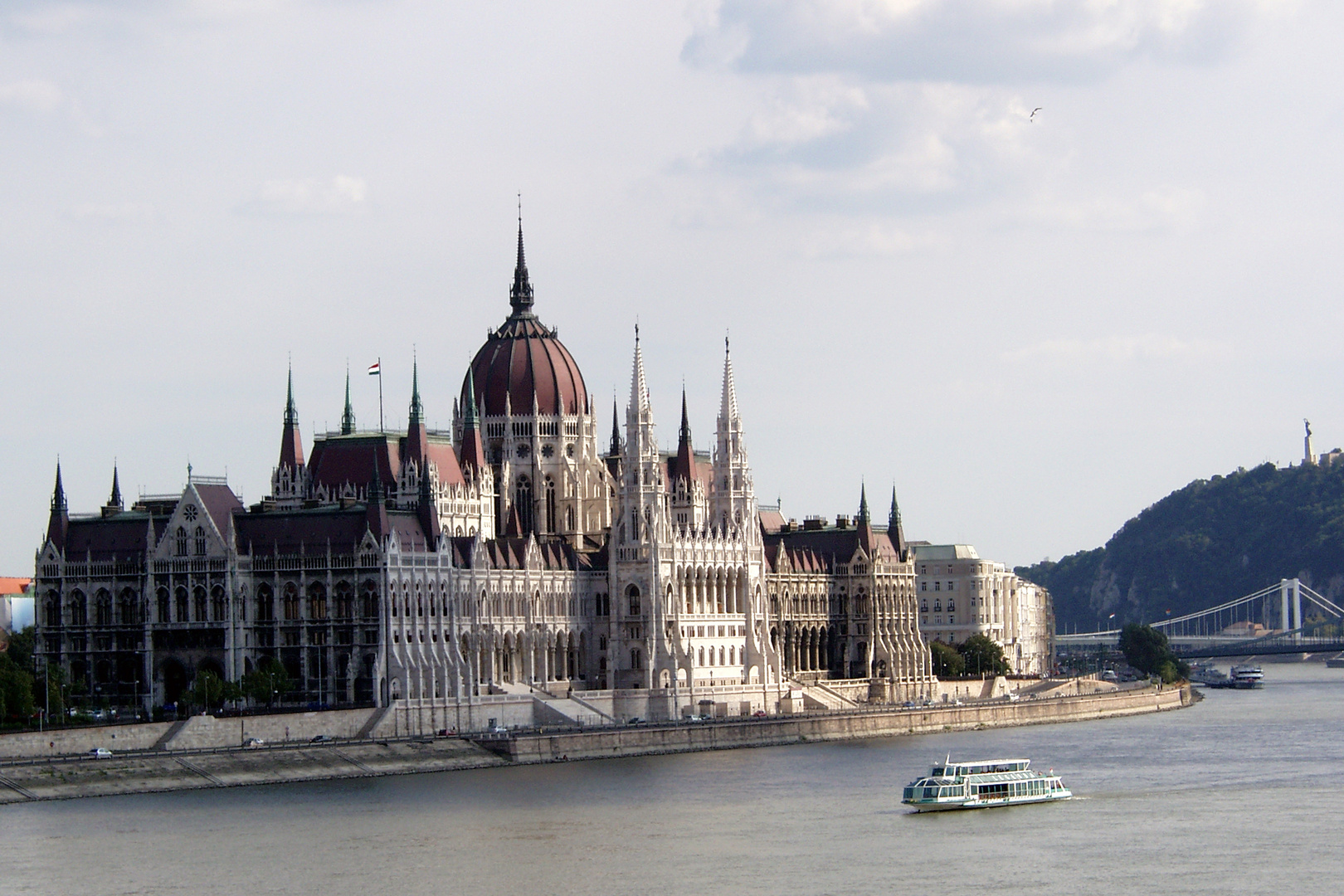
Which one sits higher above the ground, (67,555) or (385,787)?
(67,555)

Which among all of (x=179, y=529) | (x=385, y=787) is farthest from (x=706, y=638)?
(x=385, y=787)

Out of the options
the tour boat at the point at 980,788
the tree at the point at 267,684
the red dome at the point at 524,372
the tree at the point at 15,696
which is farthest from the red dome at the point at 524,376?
the tour boat at the point at 980,788

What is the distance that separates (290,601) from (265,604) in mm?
1722

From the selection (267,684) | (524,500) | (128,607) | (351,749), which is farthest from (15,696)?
(524,500)

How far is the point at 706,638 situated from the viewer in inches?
7018

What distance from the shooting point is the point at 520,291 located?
188000mm

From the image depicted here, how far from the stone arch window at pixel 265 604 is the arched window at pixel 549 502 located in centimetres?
3224

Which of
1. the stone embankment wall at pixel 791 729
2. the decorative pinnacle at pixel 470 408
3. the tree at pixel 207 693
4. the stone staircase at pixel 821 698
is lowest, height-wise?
the stone embankment wall at pixel 791 729

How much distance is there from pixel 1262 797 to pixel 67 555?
234 feet

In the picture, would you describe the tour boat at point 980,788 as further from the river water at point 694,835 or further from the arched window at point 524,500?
the arched window at point 524,500

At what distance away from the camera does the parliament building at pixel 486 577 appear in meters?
153

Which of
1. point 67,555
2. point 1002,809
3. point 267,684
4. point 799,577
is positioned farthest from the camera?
point 799,577

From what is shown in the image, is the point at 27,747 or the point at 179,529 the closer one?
the point at 27,747

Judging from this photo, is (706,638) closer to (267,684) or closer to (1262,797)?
(267,684)
